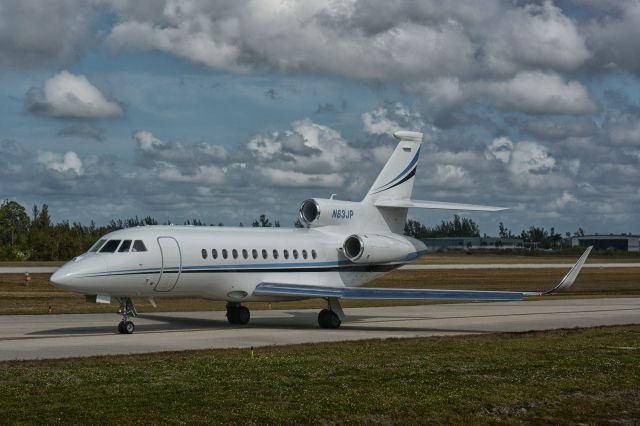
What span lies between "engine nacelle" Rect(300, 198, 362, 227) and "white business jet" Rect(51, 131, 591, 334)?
36 millimetres

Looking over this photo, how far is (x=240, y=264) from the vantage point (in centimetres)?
2875

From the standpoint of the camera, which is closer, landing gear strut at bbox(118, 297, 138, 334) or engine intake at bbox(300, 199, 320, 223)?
landing gear strut at bbox(118, 297, 138, 334)

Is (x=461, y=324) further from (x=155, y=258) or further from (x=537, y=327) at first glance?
(x=155, y=258)

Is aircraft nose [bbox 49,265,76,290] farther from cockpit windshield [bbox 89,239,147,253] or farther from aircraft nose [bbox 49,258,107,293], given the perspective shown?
cockpit windshield [bbox 89,239,147,253]

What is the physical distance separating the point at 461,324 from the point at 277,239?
7.09 meters

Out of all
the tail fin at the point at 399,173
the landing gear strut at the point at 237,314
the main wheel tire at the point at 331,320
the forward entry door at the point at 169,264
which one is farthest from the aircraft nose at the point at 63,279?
the tail fin at the point at 399,173

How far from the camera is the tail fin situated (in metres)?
33.8

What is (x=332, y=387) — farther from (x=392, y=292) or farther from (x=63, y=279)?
(x=392, y=292)

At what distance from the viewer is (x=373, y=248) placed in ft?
104

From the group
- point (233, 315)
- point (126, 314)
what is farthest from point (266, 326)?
point (126, 314)

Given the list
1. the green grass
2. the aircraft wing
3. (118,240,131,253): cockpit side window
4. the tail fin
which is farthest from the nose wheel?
the green grass

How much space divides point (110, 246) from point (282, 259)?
20.9ft

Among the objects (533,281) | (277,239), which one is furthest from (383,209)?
(533,281)

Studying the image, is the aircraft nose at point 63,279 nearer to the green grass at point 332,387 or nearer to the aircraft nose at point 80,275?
the aircraft nose at point 80,275
